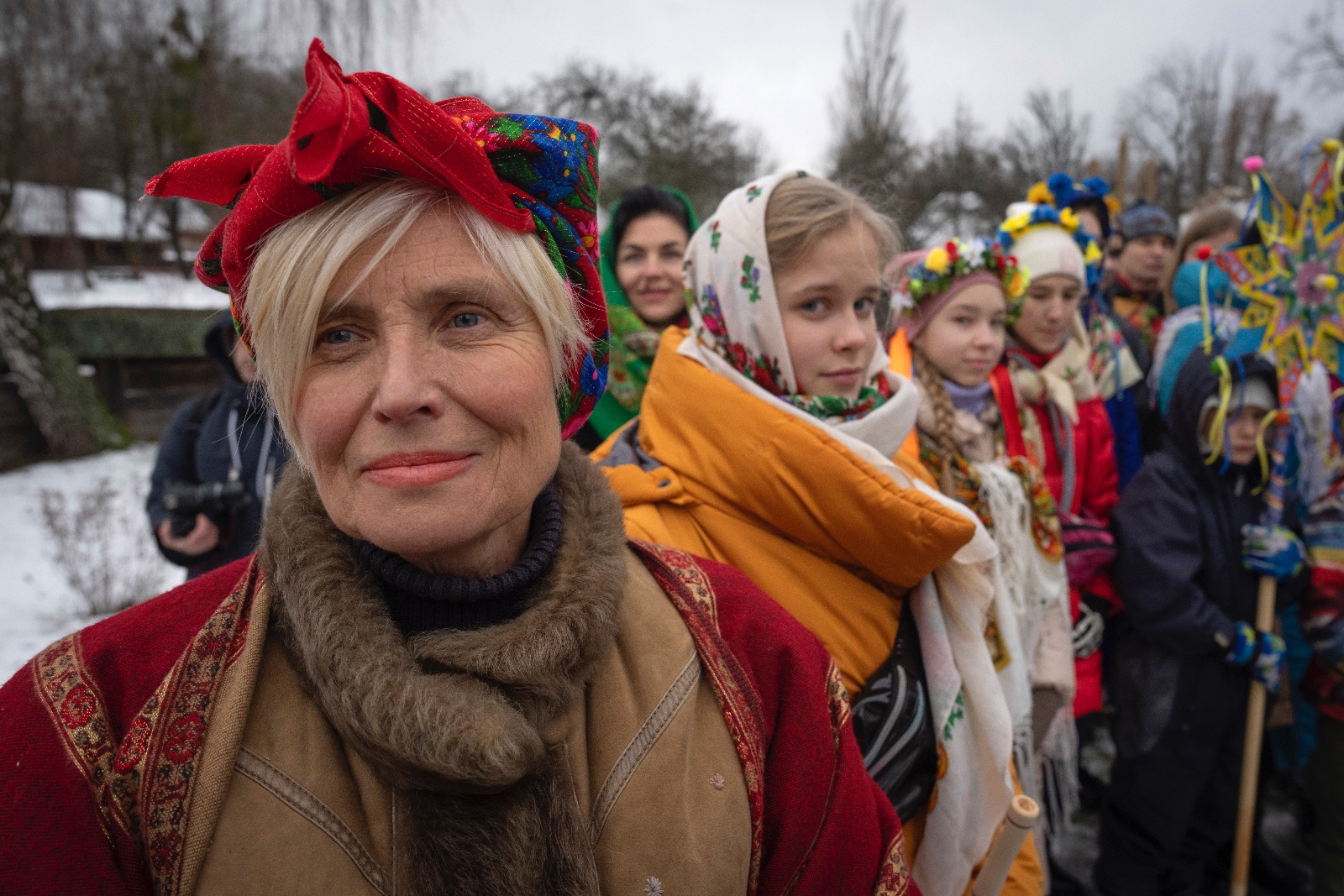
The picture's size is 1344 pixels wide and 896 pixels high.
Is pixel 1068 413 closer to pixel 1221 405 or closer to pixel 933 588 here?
pixel 1221 405

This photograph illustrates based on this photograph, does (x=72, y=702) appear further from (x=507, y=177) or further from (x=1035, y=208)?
(x=1035, y=208)

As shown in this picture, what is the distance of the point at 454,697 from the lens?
34.4 inches

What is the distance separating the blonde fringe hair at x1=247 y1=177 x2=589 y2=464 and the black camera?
198 centimetres

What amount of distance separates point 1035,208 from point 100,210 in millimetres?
22836

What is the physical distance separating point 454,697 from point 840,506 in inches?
36.1

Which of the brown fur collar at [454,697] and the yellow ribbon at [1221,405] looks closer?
the brown fur collar at [454,697]

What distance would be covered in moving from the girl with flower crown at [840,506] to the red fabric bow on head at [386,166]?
1.95 feet

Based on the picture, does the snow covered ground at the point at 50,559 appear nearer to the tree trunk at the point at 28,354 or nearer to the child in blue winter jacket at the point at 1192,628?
the tree trunk at the point at 28,354

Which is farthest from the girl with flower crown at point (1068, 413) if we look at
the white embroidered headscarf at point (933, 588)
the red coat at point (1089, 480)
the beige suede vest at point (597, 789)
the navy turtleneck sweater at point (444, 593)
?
the navy turtleneck sweater at point (444, 593)

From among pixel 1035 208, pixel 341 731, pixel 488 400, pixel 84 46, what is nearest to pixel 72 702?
pixel 341 731

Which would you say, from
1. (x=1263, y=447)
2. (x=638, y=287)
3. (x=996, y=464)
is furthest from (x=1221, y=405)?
(x=638, y=287)

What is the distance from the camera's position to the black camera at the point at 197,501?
265cm

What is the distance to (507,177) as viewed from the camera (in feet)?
3.42

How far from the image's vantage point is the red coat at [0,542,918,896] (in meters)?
0.80
